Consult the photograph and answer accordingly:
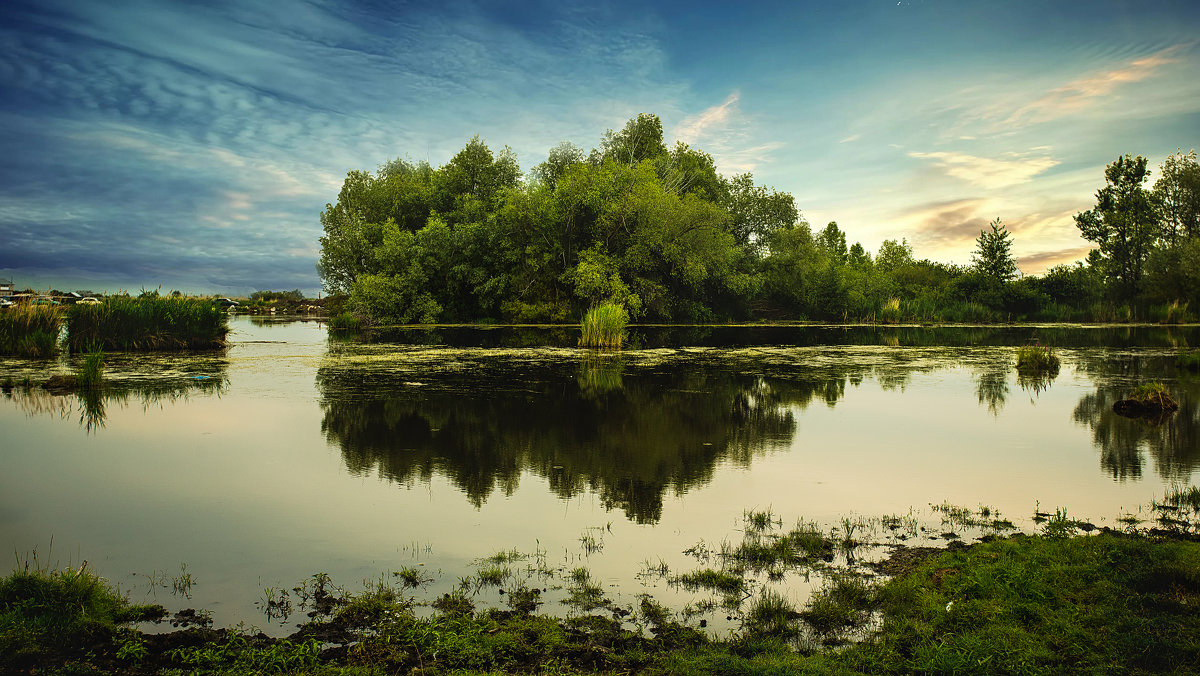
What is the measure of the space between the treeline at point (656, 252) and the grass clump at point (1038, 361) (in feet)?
90.0

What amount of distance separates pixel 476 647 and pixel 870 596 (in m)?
3.01

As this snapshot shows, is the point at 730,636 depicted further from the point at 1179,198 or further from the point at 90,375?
the point at 1179,198

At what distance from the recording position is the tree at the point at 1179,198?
54.9 m

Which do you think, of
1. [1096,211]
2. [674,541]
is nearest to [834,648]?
[674,541]

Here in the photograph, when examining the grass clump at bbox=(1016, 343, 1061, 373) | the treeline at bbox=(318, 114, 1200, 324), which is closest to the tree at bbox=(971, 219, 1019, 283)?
the treeline at bbox=(318, 114, 1200, 324)

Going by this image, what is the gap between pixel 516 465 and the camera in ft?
30.0

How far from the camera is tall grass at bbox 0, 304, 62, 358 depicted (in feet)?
70.5

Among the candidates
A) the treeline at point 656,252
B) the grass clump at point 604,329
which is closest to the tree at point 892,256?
the treeline at point 656,252

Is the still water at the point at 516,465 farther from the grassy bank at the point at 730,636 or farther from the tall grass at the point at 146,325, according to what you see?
the tall grass at the point at 146,325

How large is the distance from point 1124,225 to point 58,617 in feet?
242

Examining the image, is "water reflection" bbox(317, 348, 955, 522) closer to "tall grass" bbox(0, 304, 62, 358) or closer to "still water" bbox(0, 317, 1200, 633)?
"still water" bbox(0, 317, 1200, 633)

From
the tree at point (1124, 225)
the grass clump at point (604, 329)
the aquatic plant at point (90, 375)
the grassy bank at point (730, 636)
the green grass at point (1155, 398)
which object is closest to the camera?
the grassy bank at point (730, 636)

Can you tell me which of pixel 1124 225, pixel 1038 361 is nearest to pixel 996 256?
pixel 1124 225

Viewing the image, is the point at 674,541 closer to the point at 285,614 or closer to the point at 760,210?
the point at 285,614
